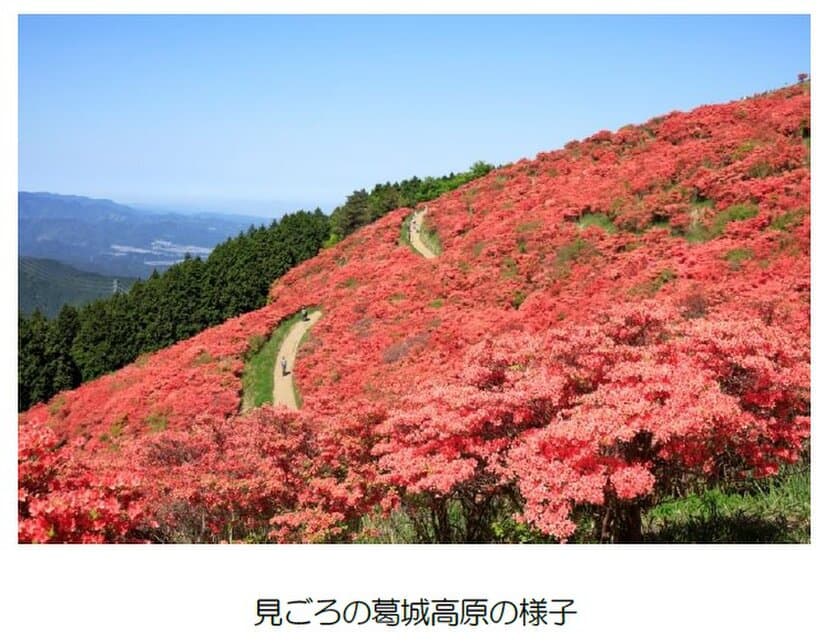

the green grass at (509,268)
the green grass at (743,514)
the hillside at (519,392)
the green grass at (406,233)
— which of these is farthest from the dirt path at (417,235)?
the green grass at (743,514)

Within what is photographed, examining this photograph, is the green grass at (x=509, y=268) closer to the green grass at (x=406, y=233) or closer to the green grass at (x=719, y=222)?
the green grass at (x=719, y=222)

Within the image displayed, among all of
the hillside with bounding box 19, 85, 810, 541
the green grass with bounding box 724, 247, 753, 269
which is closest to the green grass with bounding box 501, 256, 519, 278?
the hillside with bounding box 19, 85, 810, 541

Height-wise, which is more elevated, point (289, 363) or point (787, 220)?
point (787, 220)

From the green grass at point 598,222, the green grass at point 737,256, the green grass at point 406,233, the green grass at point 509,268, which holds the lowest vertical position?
the green grass at point 737,256

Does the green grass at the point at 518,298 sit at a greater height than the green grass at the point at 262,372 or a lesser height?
greater

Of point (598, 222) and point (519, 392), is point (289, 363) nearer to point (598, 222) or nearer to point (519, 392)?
point (598, 222)

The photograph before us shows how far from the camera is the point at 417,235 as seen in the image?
3841 cm

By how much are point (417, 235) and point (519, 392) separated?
30.5 metres

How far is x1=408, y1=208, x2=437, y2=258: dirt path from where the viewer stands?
115ft

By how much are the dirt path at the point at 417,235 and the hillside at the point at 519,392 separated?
13.7ft

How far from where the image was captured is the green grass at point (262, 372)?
2425cm

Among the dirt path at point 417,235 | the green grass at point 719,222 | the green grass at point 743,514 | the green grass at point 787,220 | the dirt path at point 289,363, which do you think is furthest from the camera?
the dirt path at point 417,235

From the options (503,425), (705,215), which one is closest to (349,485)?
(503,425)

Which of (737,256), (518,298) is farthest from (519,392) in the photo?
(518,298)
